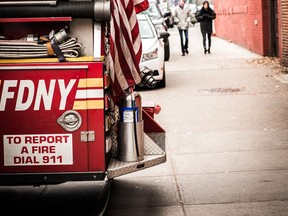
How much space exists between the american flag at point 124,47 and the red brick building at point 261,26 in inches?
528

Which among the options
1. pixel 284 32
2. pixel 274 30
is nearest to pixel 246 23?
pixel 274 30

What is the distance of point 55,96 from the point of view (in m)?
6.58

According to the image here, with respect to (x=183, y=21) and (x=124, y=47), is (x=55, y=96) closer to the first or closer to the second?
(x=124, y=47)

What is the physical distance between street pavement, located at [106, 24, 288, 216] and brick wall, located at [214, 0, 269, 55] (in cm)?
601

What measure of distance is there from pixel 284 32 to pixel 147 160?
14.7 metres

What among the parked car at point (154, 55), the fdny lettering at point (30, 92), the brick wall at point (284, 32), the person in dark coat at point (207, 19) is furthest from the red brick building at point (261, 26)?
the fdny lettering at point (30, 92)

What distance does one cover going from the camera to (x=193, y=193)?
8.11 meters

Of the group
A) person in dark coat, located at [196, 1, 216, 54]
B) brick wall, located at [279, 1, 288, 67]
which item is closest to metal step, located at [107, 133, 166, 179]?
brick wall, located at [279, 1, 288, 67]

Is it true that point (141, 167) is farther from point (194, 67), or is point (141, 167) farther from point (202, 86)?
point (194, 67)

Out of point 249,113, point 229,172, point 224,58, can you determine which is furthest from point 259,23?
point 229,172

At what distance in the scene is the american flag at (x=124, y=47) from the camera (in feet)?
23.6

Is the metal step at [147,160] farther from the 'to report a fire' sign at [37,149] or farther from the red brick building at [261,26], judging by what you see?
the red brick building at [261,26]

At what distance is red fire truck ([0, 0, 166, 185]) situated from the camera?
656 centimetres

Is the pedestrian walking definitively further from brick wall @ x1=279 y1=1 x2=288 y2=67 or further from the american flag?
the american flag
